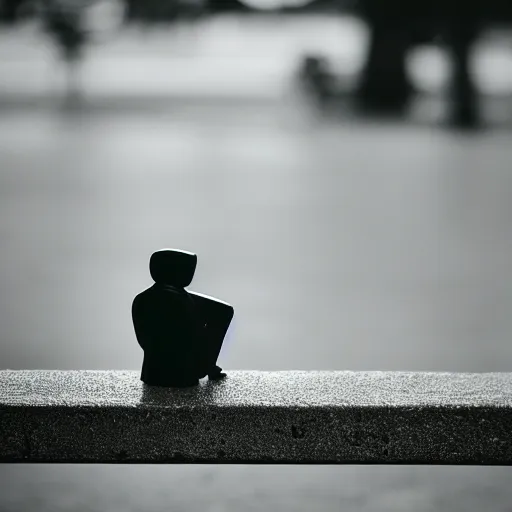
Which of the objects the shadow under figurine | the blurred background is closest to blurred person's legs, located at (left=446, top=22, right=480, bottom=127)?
the blurred background

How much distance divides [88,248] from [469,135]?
7.30m

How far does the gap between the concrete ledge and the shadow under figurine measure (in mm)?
88

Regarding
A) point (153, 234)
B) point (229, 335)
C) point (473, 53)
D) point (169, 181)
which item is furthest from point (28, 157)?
point (473, 53)

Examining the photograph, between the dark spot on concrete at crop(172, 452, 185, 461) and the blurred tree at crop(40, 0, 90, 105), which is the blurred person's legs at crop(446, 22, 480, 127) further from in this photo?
the dark spot on concrete at crop(172, 452, 185, 461)

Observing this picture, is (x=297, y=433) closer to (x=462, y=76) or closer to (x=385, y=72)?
(x=462, y=76)

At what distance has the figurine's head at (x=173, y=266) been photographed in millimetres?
1951

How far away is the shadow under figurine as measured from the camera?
1.94 meters

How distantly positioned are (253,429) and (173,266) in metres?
0.36

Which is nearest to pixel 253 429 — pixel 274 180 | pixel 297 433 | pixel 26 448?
pixel 297 433

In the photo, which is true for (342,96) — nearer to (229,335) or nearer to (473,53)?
(473,53)

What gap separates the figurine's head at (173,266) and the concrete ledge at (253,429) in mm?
239

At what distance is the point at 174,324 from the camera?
1.94 metres

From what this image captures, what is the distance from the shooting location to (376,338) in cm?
339

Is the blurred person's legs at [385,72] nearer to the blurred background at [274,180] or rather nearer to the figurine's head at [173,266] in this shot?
the blurred background at [274,180]
